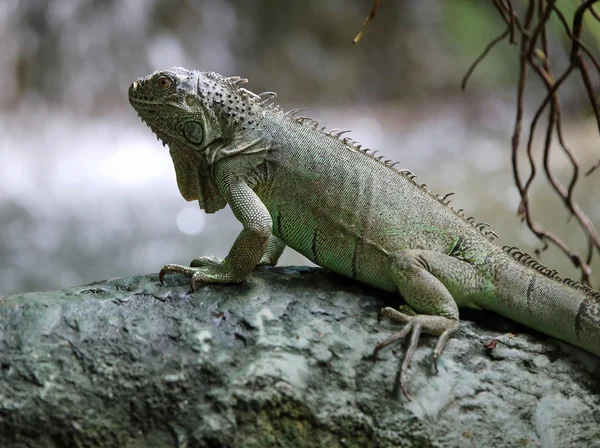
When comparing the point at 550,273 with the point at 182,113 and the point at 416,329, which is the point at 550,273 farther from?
the point at 182,113

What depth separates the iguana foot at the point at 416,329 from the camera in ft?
9.25

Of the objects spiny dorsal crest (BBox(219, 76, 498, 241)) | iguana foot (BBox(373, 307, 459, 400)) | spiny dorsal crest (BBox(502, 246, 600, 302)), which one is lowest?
iguana foot (BBox(373, 307, 459, 400))

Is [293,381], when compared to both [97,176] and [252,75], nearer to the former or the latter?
[97,176]

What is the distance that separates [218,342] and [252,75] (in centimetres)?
771

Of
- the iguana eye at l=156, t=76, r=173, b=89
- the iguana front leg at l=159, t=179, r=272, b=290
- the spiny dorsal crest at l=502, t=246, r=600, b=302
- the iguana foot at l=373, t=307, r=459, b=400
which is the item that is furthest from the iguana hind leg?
the iguana eye at l=156, t=76, r=173, b=89

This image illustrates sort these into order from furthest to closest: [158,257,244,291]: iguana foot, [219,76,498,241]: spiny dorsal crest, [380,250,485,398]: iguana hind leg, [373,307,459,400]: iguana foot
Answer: [219,76,498,241]: spiny dorsal crest
[158,257,244,291]: iguana foot
[380,250,485,398]: iguana hind leg
[373,307,459,400]: iguana foot

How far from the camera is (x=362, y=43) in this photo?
10.7 meters

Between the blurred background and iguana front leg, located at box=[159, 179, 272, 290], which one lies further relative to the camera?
the blurred background

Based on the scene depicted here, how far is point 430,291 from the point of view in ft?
9.83

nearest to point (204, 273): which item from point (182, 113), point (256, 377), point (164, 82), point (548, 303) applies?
point (256, 377)

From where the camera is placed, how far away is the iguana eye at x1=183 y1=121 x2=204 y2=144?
3314 millimetres

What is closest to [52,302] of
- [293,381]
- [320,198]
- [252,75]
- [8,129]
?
[293,381]

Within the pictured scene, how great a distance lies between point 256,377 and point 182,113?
1511mm

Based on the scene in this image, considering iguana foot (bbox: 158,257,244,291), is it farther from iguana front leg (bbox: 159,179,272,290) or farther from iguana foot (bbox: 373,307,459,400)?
iguana foot (bbox: 373,307,459,400)
